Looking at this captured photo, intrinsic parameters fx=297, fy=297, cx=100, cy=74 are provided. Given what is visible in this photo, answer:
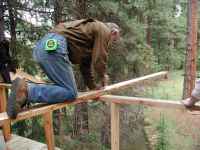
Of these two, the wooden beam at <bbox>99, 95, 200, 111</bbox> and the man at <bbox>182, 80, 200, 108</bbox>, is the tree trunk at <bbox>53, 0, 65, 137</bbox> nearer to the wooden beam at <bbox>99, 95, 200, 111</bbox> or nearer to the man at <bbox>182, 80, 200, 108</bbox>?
the wooden beam at <bbox>99, 95, 200, 111</bbox>

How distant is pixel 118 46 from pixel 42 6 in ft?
6.78

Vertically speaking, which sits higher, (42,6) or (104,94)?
(42,6)

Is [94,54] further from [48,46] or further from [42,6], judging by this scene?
[42,6]

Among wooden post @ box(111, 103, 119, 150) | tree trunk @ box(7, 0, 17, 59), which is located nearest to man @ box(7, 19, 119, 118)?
wooden post @ box(111, 103, 119, 150)

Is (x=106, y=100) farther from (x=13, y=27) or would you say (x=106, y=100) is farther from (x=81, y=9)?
(x=81, y=9)

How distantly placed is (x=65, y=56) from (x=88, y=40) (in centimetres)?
35

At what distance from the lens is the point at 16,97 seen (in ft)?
8.64

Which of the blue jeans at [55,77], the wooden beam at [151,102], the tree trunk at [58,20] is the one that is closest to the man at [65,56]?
the blue jeans at [55,77]

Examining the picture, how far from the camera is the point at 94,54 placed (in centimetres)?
315

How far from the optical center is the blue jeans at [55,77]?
2.92 m

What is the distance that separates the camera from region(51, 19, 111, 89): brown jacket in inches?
123

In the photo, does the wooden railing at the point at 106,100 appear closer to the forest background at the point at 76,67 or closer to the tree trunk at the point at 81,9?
the forest background at the point at 76,67

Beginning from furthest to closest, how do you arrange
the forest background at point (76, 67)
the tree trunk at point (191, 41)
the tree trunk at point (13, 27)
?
the tree trunk at point (191, 41)
the forest background at point (76, 67)
the tree trunk at point (13, 27)

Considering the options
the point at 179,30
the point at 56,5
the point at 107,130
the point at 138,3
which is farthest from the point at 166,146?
the point at 179,30
